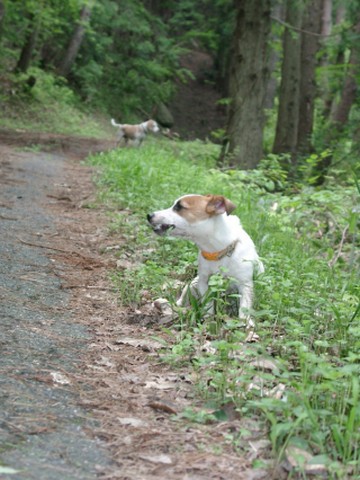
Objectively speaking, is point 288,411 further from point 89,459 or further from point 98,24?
point 98,24

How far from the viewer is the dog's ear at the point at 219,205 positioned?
449 centimetres

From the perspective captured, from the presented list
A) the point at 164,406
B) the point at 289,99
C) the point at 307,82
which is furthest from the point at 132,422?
the point at 307,82

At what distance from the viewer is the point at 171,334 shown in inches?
152

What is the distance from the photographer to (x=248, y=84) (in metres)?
12.0

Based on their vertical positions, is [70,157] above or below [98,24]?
below

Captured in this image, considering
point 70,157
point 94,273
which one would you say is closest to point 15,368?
point 94,273

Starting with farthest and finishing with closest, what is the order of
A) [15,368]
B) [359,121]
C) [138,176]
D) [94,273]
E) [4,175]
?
[359,121], [4,175], [138,176], [94,273], [15,368]

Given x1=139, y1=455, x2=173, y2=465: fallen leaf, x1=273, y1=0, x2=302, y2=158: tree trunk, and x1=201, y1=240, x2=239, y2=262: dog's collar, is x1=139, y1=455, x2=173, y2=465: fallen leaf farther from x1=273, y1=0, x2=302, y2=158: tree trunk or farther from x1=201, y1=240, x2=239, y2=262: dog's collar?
x1=273, y1=0, x2=302, y2=158: tree trunk

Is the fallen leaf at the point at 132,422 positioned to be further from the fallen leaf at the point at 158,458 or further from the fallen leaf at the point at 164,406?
the fallen leaf at the point at 158,458

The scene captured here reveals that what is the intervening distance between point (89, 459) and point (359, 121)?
13.9 metres

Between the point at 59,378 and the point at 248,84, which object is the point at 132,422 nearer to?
the point at 59,378

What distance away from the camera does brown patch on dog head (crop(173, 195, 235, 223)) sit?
4.50 meters

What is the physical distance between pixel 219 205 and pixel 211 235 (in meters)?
0.22

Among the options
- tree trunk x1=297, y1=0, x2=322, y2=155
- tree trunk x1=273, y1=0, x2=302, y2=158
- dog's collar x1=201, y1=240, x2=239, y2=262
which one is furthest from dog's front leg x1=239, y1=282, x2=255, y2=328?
tree trunk x1=297, y1=0, x2=322, y2=155
